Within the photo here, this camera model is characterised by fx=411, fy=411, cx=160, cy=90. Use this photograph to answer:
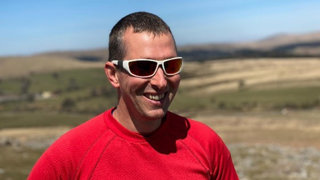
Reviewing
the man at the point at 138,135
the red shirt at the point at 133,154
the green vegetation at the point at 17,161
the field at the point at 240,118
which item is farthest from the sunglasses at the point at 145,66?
the green vegetation at the point at 17,161

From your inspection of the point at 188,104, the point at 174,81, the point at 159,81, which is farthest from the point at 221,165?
the point at 188,104

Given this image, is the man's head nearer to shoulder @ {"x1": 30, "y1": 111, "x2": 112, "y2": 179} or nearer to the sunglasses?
the sunglasses

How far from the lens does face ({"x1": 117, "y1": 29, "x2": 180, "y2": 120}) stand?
5.00m

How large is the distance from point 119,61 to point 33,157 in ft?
124

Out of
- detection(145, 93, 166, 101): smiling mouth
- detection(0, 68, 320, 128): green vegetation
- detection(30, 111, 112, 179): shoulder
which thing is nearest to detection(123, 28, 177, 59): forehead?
detection(145, 93, 166, 101): smiling mouth

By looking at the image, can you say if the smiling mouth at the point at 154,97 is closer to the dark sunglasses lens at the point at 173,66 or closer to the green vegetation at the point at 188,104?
the dark sunglasses lens at the point at 173,66

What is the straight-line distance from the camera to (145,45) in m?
5.00

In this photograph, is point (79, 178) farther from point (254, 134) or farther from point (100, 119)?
point (254, 134)

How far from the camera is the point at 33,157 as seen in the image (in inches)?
1586

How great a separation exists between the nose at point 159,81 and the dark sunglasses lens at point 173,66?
9 centimetres

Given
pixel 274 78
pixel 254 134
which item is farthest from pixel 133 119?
pixel 274 78

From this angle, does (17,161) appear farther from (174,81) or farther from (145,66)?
(145,66)

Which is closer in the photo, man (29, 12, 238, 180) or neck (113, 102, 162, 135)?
man (29, 12, 238, 180)

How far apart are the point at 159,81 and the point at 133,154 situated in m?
0.97
